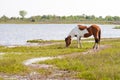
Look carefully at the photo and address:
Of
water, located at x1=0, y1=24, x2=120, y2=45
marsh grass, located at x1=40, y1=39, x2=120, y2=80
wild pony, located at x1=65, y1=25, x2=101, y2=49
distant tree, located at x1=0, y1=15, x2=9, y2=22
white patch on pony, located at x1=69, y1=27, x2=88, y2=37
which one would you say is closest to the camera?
marsh grass, located at x1=40, y1=39, x2=120, y2=80

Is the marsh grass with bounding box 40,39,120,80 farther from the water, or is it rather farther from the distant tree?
the distant tree

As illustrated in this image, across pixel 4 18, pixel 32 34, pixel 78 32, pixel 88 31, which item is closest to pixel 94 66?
pixel 88 31

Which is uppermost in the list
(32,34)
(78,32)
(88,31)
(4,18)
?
(88,31)

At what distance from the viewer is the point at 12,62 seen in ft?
73.0

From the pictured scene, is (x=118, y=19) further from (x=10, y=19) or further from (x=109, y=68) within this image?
(x=109, y=68)

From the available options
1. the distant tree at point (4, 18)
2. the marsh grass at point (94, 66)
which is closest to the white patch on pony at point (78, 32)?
the marsh grass at point (94, 66)

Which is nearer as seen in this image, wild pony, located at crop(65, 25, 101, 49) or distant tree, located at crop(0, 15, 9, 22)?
wild pony, located at crop(65, 25, 101, 49)

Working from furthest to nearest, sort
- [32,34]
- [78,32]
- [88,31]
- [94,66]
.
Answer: [32,34]
[78,32]
[88,31]
[94,66]

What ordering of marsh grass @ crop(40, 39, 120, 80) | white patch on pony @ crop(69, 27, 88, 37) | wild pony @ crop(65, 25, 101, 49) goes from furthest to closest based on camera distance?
white patch on pony @ crop(69, 27, 88, 37)
wild pony @ crop(65, 25, 101, 49)
marsh grass @ crop(40, 39, 120, 80)

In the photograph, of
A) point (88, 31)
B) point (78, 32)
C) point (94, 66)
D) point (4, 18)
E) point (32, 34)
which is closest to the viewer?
point (94, 66)

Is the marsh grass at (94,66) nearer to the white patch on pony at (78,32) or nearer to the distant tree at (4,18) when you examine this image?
the white patch on pony at (78,32)

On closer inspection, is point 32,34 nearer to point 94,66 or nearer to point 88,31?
point 88,31

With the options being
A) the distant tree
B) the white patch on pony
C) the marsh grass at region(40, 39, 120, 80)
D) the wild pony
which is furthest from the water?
the distant tree

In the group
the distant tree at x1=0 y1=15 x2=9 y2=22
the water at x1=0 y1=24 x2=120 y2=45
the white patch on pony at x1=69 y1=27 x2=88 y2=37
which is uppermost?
the white patch on pony at x1=69 y1=27 x2=88 y2=37
